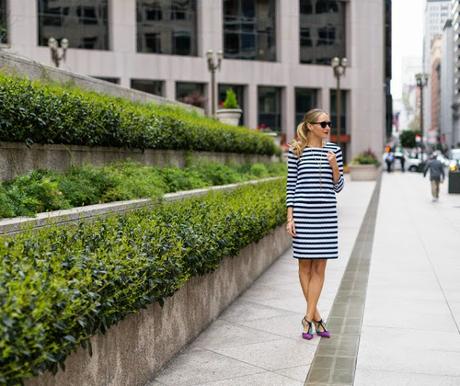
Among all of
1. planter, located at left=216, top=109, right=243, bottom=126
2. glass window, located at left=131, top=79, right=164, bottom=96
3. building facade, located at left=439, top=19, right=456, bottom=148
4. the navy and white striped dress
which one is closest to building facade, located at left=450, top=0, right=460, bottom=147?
building facade, located at left=439, top=19, right=456, bottom=148

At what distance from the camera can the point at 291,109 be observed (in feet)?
192

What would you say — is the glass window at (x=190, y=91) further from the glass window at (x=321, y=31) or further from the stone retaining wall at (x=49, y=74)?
the stone retaining wall at (x=49, y=74)

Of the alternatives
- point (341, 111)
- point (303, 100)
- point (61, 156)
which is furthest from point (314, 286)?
point (341, 111)

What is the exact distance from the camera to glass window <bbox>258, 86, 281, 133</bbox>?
58.1 metres

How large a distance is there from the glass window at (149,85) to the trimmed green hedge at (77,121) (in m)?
38.4

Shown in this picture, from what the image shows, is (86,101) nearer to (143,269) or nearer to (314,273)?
(314,273)

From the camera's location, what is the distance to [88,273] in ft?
13.5

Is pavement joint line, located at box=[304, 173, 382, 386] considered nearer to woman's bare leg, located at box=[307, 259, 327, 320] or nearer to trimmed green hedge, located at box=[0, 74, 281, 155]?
woman's bare leg, located at box=[307, 259, 327, 320]

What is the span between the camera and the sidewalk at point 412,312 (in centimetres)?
568

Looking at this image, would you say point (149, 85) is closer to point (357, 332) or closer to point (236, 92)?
point (236, 92)

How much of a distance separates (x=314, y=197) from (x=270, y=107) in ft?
172

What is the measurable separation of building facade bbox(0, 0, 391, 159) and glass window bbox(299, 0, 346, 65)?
89 mm

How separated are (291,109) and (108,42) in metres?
16.8

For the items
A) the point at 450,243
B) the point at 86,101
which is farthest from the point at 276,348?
the point at 450,243
